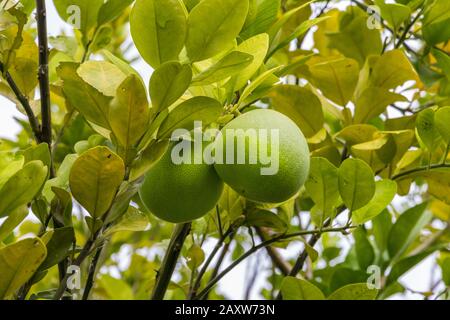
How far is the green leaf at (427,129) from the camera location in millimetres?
969

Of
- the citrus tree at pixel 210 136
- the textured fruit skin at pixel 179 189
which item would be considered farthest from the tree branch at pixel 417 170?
the textured fruit skin at pixel 179 189

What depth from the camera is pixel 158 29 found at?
2.45 feet

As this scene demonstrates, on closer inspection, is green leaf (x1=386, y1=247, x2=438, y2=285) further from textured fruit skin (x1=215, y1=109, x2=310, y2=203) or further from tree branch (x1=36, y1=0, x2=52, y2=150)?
tree branch (x1=36, y1=0, x2=52, y2=150)

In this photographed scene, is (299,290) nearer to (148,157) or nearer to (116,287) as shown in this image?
(148,157)

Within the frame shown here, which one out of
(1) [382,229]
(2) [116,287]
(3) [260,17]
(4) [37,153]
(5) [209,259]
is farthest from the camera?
(2) [116,287]

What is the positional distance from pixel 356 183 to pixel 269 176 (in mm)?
190

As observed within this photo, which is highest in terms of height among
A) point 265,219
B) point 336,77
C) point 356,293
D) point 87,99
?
point 336,77

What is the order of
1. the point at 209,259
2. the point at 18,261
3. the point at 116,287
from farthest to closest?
1. the point at 116,287
2. the point at 209,259
3. the point at 18,261

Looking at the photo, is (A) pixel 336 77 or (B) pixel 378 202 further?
(A) pixel 336 77

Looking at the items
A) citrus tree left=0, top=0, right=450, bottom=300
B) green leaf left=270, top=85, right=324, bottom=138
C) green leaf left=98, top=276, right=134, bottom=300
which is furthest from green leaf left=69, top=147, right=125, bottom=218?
green leaf left=98, top=276, right=134, bottom=300

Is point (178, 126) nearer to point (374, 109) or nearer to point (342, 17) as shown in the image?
point (374, 109)

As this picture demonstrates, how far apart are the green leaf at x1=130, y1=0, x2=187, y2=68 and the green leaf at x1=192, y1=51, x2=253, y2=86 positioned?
0.04 m
